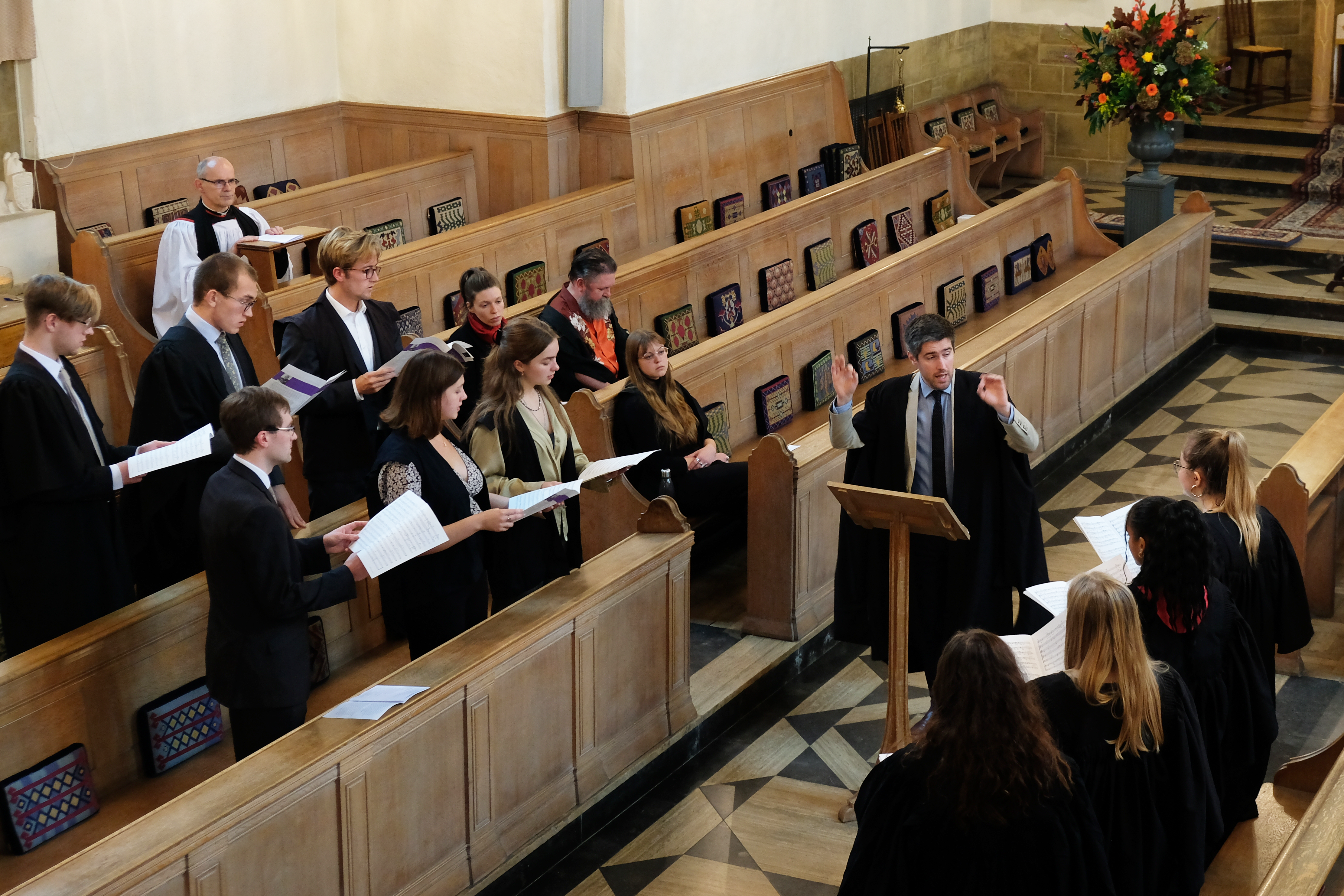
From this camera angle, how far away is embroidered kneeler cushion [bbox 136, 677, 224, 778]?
4.07m

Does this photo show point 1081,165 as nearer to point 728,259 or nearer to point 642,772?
point 728,259

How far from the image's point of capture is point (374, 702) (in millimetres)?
3666

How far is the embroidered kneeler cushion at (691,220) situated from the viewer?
9523 millimetres

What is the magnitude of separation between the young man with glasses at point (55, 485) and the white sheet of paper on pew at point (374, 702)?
0.99 m

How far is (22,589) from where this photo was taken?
13.6 ft

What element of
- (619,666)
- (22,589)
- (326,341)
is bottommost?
(619,666)

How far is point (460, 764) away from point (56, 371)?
158 centimetres

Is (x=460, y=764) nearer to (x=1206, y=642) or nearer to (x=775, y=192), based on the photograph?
(x=1206, y=642)

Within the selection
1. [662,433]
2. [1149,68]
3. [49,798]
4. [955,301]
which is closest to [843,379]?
[662,433]

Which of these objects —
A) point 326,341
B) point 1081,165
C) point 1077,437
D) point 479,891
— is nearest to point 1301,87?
point 1081,165

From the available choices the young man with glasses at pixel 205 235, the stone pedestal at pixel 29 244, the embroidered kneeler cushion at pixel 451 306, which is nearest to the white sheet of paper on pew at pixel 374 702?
the young man with glasses at pixel 205 235

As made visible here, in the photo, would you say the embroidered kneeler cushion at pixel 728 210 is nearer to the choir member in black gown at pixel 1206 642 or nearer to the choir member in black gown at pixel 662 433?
the choir member in black gown at pixel 662 433

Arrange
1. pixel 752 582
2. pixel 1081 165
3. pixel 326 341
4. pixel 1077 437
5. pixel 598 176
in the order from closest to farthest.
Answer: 1. pixel 326 341
2. pixel 752 582
3. pixel 1077 437
4. pixel 598 176
5. pixel 1081 165

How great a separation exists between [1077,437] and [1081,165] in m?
6.50
